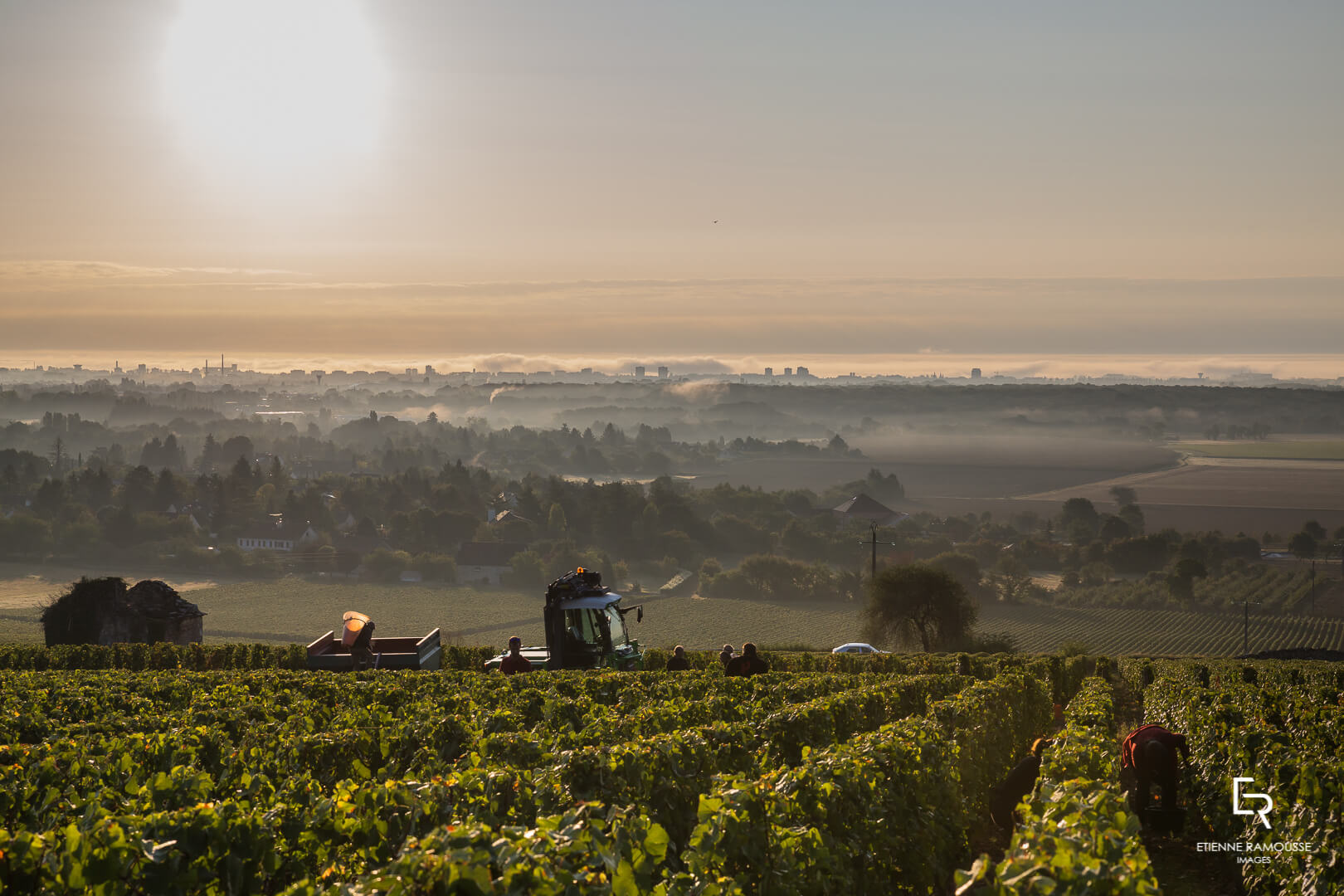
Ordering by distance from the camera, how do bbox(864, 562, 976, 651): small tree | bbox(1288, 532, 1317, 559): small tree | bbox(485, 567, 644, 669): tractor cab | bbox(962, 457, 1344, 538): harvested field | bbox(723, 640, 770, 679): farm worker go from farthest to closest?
bbox(962, 457, 1344, 538): harvested field < bbox(1288, 532, 1317, 559): small tree < bbox(864, 562, 976, 651): small tree < bbox(485, 567, 644, 669): tractor cab < bbox(723, 640, 770, 679): farm worker

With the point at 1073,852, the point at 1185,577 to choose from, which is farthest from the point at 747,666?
the point at 1185,577

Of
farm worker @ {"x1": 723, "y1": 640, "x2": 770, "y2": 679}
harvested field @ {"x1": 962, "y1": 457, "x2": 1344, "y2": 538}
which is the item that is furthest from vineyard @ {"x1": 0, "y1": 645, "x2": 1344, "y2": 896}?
harvested field @ {"x1": 962, "y1": 457, "x2": 1344, "y2": 538}

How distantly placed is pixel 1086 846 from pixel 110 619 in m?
37.4

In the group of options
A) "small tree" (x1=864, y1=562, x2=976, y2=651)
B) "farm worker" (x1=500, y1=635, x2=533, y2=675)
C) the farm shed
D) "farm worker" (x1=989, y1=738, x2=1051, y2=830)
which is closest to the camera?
"farm worker" (x1=989, y1=738, x2=1051, y2=830)

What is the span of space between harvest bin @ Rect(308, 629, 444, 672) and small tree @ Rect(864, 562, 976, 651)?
95.8 feet

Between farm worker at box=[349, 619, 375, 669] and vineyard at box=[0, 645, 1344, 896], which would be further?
farm worker at box=[349, 619, 375, 669]

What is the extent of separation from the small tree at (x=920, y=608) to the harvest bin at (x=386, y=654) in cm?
2920

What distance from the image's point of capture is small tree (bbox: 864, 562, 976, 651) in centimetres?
4938

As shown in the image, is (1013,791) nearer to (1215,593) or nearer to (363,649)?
(363,649)

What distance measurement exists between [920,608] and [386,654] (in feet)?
105

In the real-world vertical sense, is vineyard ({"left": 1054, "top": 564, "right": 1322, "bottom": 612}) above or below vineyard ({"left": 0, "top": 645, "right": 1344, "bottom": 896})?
below

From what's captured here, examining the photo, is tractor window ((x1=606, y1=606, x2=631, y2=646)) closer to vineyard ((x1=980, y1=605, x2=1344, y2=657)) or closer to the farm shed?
the farm shed

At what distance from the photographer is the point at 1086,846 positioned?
5566 mm

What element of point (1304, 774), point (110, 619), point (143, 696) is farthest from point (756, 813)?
point (110, 619)
